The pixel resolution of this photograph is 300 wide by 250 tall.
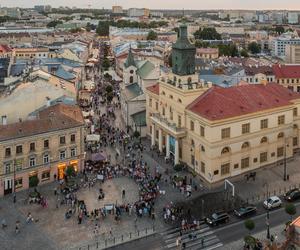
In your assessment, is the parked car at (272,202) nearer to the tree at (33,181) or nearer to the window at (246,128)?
the window at (246,128)

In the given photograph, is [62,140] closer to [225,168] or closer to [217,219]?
[225,168]

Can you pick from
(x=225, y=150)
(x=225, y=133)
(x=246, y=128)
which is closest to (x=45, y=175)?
(x=225, y=150)

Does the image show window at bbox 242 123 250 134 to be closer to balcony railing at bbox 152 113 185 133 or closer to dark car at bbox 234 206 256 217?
balcony railing at bbox 152 113 185 133

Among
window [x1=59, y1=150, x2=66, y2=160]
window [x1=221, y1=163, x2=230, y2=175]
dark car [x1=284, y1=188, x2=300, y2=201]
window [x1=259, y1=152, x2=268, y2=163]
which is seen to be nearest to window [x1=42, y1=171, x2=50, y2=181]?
window [x1=59, y1=150, x2=66, y2=160]

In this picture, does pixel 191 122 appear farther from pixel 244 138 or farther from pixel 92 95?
pixel 92 95

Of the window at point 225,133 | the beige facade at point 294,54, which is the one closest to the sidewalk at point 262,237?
the window at point 225,133

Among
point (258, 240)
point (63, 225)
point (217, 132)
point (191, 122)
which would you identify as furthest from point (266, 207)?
point (63, 225)
